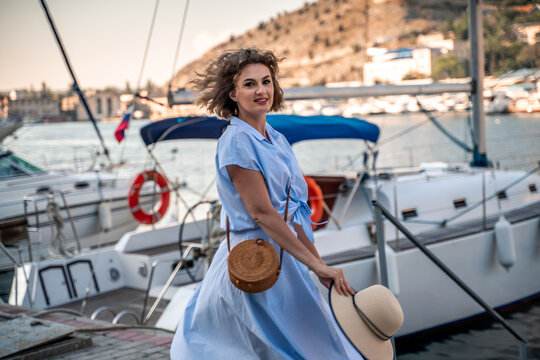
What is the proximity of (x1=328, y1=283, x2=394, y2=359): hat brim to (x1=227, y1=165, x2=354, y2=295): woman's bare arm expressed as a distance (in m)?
0.03

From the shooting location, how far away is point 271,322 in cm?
217

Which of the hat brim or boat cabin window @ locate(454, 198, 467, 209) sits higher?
the hat brim

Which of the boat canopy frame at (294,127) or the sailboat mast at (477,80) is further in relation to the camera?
the sailboat mast at (477,80)

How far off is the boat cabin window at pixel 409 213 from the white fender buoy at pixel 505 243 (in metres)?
1.10

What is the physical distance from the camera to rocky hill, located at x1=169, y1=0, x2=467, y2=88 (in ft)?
62.5

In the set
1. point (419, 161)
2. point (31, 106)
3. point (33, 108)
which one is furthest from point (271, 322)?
point (419, 161)

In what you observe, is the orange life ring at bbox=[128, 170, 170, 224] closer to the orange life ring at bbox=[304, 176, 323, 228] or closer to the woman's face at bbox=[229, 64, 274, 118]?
the orange life ring at bbox=[304, 176, 323, 228]

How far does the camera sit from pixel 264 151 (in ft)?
7.18

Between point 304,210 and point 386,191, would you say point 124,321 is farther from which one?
point 304,210

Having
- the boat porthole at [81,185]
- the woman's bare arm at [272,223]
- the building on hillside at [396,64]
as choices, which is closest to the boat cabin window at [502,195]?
the building on hillside at [396,64]

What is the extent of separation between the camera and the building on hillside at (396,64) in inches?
494

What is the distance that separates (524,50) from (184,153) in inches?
1713

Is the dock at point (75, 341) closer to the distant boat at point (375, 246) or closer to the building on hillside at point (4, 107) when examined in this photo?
the distant boat at point (375, 246)

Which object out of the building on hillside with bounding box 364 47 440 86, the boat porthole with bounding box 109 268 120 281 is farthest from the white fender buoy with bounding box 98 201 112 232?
the building on hillside with bounding box 364 47 440 86
